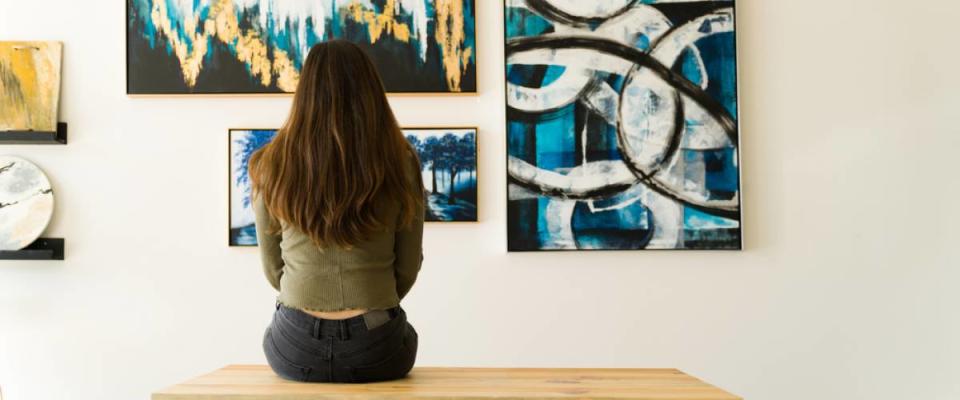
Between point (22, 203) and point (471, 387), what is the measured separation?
212 cm

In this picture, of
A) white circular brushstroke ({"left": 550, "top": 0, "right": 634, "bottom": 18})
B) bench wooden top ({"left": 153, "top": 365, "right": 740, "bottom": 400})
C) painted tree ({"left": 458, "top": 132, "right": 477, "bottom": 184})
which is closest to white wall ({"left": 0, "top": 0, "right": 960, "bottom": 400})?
painted tree ({"left": 458, "top": 132, "right": 477, "bottom": 184})

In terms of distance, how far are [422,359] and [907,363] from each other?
5.96 feet

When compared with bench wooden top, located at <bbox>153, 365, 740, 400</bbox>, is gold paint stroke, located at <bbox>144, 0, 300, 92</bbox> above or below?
above

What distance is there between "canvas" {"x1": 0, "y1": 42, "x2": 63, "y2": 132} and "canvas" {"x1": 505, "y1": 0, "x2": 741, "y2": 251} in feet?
5.64

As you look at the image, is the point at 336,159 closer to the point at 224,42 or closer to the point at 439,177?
the point at 439,177

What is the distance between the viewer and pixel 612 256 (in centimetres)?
324

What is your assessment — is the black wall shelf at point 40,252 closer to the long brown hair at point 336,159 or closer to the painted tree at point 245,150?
the painted tree at point 245,150

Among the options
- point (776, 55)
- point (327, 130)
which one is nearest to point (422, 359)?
point (327, 130)

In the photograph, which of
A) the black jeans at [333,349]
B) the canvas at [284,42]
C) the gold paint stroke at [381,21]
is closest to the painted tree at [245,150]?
the canvas at [284,42]

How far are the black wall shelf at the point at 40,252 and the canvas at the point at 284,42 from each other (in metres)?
0.65

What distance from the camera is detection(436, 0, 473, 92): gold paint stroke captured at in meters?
3.25

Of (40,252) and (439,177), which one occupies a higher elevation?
(439,177)

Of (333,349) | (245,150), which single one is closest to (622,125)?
(245,150)

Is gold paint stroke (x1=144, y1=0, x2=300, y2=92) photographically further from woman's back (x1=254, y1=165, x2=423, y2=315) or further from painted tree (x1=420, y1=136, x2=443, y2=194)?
woman's back (x1=254, y1=165, x2=423, y2=315)
